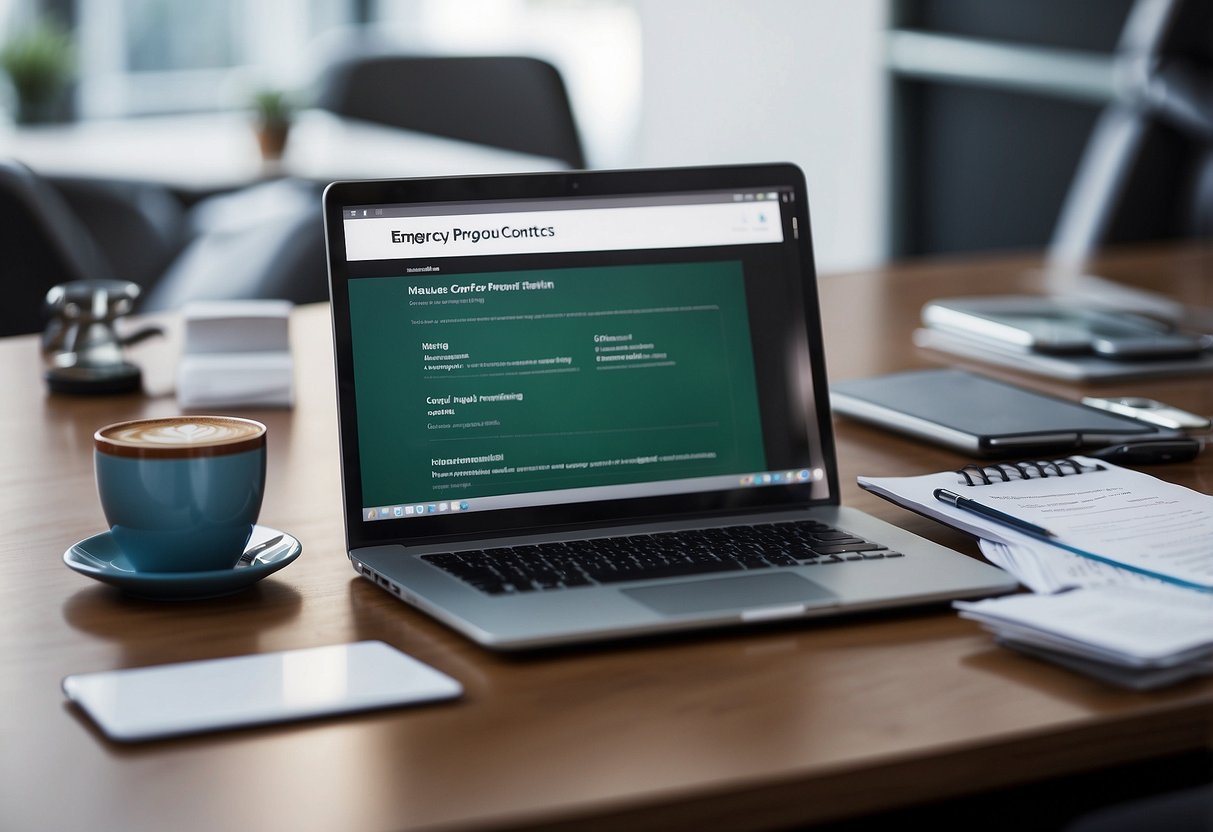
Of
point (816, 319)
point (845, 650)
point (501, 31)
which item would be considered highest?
point (501, 31)

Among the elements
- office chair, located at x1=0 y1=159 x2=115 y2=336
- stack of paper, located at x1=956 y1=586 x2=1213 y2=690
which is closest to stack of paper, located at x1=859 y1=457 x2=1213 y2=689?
stack of paper, located at x1=956 y1=586 x2=1213 y2=690

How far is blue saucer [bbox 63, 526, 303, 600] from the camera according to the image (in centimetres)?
86

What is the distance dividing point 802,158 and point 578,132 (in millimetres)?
1780

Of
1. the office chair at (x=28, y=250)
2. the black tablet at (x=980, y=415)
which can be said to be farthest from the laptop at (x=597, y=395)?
the office chair at (x=28, y=250)

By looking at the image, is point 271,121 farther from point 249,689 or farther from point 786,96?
point 249,689

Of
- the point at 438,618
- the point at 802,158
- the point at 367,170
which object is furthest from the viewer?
the point at 802,158

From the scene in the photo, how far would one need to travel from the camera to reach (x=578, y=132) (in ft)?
10.9

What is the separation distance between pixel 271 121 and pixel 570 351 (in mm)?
3129

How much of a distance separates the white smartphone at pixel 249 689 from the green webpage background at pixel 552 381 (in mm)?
190

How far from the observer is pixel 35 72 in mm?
4410

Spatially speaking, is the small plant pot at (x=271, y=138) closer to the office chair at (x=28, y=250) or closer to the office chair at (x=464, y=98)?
the office chair at (x=464, y=98)

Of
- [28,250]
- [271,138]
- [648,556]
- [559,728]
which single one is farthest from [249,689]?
[271,138]

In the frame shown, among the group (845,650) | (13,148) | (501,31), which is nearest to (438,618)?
(845,650)

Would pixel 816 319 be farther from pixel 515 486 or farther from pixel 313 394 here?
pixel 313 394
